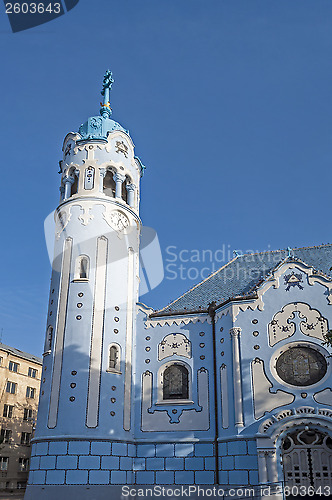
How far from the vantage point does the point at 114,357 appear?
2406 cm

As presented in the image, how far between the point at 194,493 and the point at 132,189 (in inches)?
665

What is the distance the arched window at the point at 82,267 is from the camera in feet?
82.2

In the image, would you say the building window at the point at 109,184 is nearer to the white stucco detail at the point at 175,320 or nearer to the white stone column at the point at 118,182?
the white stone column at the point at 118,182

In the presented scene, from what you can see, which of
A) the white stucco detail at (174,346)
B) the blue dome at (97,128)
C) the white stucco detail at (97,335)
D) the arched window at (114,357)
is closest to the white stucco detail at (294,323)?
the white stucco detail at (174,346)

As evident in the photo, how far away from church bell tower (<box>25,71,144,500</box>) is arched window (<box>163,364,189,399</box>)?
189cm

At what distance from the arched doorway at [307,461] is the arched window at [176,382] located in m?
5.41

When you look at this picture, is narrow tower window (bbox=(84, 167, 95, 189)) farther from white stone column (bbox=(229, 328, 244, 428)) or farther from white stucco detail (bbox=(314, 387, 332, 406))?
white stucco detail (bbox=(314, 387, 332, 406))

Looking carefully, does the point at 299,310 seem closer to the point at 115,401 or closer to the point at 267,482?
the point at 267,482

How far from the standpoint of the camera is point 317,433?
20938 millimetres

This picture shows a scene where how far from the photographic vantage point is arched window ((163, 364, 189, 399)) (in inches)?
934

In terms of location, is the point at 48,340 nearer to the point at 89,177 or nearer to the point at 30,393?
the point at 89,177

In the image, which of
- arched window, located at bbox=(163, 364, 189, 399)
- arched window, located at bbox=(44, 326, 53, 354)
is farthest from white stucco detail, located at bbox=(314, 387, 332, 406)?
arched window, located at bbox=(44, 326, 53, 354)

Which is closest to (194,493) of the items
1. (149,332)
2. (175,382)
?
(175,382)

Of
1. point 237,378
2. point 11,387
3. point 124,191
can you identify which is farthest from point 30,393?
point 237,378
